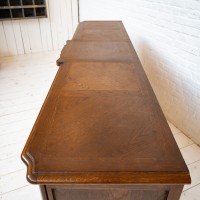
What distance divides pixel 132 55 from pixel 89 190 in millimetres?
1132

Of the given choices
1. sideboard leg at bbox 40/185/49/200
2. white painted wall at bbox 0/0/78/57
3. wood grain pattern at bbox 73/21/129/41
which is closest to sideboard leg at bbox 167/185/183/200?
sideboard leg at bbox 40/185/49/200

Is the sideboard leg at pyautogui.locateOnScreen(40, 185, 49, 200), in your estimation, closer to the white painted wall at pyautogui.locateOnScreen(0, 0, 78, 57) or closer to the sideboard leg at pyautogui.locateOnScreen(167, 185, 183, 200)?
the sideboard leg at pyautogui.locateOnScreen(167, 185, 183, 200)

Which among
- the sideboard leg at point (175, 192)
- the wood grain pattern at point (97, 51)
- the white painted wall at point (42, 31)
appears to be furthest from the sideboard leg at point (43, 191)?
the white painted wall at point (42, 31)

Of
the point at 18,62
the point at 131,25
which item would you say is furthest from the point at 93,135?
the point at 18,62

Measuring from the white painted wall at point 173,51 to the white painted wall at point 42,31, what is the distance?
187cm

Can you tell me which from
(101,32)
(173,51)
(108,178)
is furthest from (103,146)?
(101,32)

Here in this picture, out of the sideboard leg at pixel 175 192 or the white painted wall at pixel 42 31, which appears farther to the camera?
the white painted wall at pixel 42 31

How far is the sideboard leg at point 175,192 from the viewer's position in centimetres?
75

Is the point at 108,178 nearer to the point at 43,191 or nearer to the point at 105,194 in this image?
the point at 105,194

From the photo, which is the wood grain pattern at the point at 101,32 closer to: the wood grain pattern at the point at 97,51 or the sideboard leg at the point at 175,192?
the wood grain pattern at the point at 97,51

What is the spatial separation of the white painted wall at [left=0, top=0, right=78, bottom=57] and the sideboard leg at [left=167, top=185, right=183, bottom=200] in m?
3.93

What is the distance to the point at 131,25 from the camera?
105 inches

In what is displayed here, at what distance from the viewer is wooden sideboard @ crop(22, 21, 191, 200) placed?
70 cm

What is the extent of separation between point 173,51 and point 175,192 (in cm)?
150
